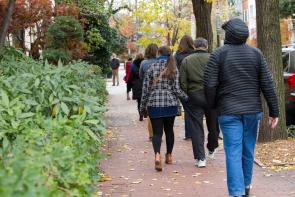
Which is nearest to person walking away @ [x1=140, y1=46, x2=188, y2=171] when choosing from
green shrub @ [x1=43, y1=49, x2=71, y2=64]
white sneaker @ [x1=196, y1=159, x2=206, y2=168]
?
white sneaker @ [x1=196, y1=159, x2=206, y2=168]

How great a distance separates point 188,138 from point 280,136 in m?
1.99

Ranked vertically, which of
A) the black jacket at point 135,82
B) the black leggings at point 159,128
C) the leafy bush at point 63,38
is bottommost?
the black leggings at point 159,128

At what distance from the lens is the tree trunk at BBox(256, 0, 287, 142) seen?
10.5 m

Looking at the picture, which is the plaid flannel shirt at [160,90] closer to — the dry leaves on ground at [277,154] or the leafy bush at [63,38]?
the dry leaves on ground at [277,154]

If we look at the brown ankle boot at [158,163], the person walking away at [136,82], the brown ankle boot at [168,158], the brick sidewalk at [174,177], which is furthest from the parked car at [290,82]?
the brown ankle boot at [158,163]

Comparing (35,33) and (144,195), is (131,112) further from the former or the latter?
(144,195)

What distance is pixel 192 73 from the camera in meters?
9.02

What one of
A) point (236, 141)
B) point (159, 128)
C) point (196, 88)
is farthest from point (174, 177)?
point (236, 141)

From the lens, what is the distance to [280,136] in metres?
10.7

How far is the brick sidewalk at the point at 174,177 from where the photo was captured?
23.8 ft

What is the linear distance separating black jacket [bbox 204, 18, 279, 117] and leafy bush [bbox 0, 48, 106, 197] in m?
1.37

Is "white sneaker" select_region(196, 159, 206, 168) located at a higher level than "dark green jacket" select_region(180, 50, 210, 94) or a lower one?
lower

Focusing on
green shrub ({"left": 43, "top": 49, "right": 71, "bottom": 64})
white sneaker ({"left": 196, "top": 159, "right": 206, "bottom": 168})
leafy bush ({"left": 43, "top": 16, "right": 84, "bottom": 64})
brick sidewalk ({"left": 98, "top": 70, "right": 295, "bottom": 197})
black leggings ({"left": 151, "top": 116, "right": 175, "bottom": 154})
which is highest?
leafy bush ({"left": 43, "top": 16, "right": 84, "bottom": 64})

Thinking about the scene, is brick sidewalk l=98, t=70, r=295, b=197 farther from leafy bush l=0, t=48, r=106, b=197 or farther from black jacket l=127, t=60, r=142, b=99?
black jacket l=127, t=60, r=142, b=99
